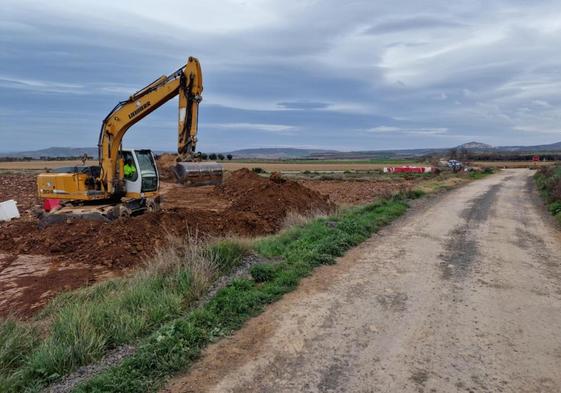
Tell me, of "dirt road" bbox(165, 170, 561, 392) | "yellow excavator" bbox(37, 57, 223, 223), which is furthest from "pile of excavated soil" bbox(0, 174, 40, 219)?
"dirt road" bbox(165, 170, 561, 392)

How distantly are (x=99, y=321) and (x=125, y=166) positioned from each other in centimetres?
987

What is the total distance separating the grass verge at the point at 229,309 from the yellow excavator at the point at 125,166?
5716 mm

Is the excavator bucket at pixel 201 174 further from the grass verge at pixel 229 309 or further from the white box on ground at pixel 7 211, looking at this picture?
the grass verge at pixel 229 309

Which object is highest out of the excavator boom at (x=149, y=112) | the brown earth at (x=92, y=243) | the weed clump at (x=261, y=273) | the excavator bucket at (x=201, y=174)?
the excavator boom at (x=149, y=112)

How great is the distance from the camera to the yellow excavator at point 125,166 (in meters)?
14.5

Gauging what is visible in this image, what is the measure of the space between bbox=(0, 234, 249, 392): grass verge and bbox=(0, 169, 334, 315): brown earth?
120cm

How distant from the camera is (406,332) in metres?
5.58

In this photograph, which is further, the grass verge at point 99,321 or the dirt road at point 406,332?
the grass verge at point 99,321

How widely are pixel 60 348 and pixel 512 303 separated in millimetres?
5950

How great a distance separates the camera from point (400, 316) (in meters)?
6.11

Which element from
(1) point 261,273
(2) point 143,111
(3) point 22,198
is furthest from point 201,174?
(1) point 261,273

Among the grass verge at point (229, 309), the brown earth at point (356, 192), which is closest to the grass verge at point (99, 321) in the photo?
the grass verge at point (229, 309)

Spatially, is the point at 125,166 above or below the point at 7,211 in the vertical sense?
above

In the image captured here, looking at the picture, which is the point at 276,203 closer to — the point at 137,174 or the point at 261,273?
the point at 137,174
